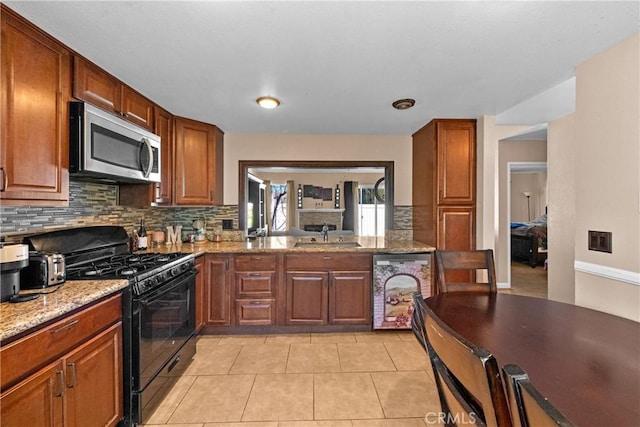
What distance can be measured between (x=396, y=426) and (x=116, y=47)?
2737 mm

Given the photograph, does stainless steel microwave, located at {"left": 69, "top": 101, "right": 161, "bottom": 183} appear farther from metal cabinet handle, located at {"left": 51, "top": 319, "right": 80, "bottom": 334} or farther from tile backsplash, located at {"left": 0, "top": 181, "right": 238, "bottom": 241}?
metal cabinet handle, located at {"left": 51, "top": 319, "right": 80, "bottom": 334}

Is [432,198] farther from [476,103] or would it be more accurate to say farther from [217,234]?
[217,234]

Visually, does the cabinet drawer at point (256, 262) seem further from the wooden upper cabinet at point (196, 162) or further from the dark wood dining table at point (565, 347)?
the dark wood dining table at point (565, 347)

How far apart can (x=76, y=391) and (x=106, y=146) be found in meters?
1.39

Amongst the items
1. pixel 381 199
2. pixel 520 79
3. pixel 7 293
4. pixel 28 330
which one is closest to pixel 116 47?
pixel 7 293

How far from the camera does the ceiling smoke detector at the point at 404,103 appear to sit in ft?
8.04

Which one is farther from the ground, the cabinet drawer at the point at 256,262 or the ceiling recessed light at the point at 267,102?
the ceiling recessed light at the point at 267,102

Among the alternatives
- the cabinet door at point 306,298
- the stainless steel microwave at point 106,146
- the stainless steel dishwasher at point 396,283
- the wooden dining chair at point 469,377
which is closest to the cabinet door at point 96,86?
the stainless steel microwave at point 106,146

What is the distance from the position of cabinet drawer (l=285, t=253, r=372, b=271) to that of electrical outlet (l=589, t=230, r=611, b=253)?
166 cm

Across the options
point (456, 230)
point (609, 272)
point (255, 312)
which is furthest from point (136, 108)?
point (609, 272)

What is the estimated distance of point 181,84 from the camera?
2.16m

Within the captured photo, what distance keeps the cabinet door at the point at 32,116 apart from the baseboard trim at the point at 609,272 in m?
3.15

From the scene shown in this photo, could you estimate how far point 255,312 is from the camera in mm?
2914

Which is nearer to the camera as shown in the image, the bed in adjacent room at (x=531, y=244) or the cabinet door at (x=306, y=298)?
the cabinet door at (x=306, y=298)
